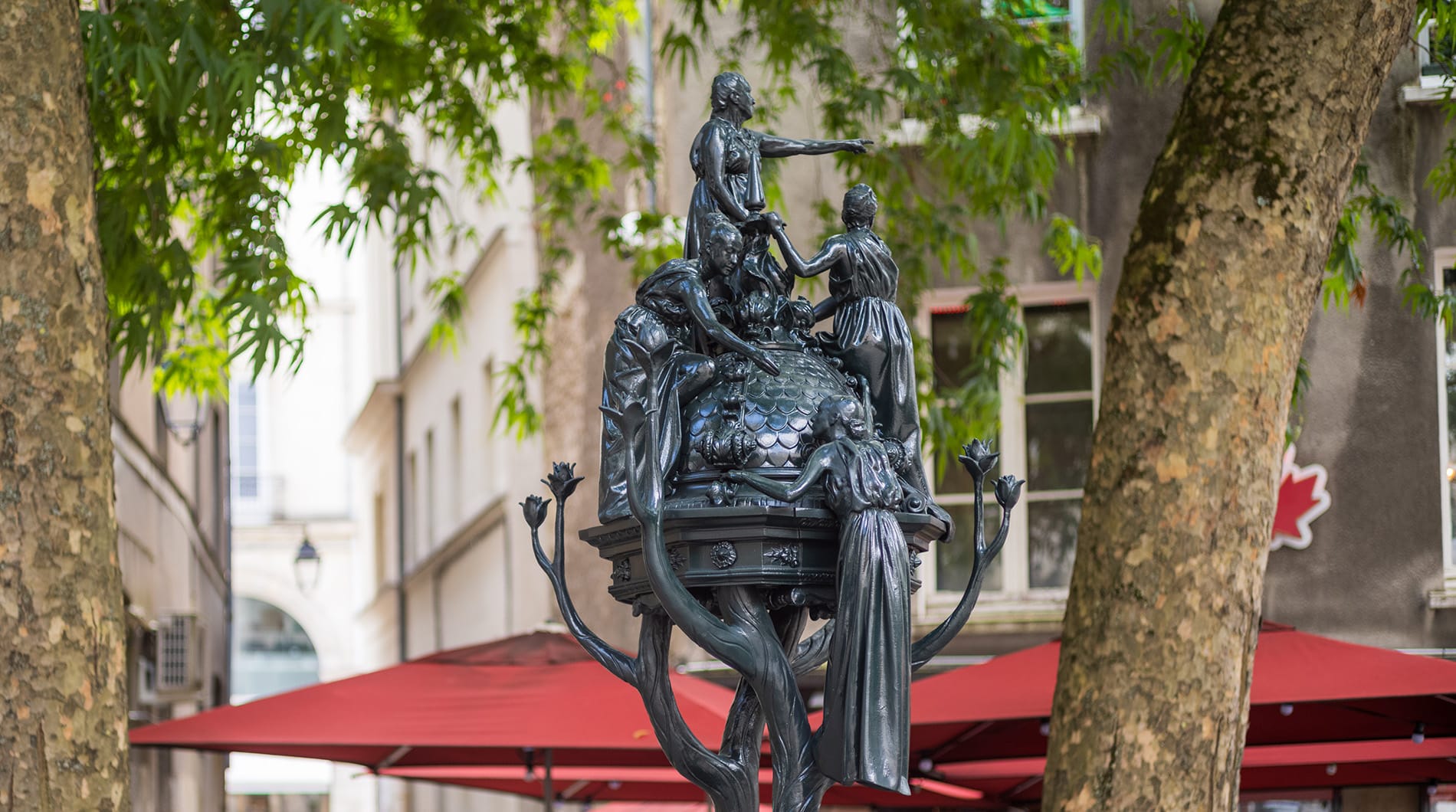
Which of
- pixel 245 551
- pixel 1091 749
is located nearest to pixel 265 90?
pixel 1091 749

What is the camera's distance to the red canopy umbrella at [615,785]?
32.0ft

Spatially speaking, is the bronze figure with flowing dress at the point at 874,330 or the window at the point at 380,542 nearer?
the bronze figure with flowing dress at the point at 874,330

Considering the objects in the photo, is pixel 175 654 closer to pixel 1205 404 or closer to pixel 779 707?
pixel 1205 404

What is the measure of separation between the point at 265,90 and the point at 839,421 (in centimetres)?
455

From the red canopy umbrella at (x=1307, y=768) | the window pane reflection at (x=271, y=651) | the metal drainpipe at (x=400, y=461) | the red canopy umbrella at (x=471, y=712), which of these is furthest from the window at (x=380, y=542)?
the red canopy umbrella at (x=471, y=712)

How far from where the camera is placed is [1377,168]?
494 inches

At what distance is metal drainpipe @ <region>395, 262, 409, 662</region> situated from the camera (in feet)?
89.4

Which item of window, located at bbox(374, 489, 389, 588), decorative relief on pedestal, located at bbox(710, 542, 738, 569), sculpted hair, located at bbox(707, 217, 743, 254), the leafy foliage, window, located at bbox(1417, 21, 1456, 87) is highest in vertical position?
window, located at bbox(1417, 21, 1456, 87)

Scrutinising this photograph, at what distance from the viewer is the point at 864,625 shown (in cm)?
318

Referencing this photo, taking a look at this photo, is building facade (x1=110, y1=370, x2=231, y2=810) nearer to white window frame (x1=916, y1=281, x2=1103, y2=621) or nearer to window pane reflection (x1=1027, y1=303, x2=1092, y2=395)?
→ white window frame (x1=916, y1=281, x2=1103, y2=621)

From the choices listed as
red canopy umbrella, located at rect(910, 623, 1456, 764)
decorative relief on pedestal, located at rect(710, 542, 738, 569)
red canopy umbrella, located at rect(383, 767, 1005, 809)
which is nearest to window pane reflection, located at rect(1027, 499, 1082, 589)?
red canopy umbrella, located at rect(383, 767, 1005, 809)

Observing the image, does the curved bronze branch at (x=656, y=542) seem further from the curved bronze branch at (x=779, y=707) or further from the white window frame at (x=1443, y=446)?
the white window frame at (x=1443, y=446)

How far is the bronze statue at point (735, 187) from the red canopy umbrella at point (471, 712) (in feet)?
14.5

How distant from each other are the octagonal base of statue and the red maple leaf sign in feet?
31.2
